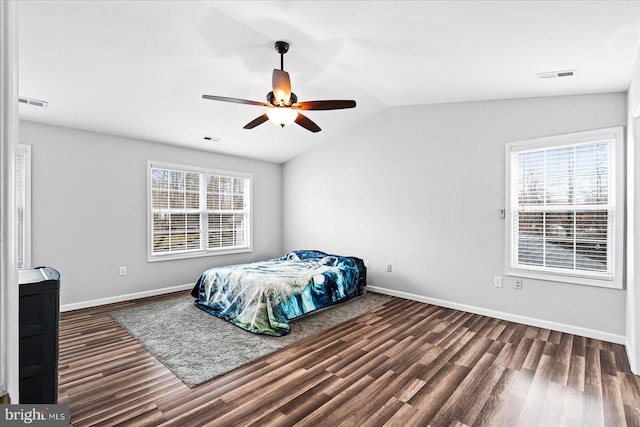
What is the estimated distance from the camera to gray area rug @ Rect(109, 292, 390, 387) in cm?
268

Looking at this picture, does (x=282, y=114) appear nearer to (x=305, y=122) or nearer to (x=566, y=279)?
(x=305, y=122)

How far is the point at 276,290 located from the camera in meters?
3.53

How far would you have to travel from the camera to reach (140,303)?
4406 mm

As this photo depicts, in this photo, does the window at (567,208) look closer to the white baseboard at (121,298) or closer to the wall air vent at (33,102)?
the white baseboard at (121,298)

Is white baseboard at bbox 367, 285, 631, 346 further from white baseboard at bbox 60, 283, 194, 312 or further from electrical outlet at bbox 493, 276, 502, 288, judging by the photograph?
white baseboard at bbox 60, 283, 194, 312

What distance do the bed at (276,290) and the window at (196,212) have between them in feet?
3.83

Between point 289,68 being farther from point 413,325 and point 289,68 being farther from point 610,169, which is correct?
point 610,169

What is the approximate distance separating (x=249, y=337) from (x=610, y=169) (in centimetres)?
409

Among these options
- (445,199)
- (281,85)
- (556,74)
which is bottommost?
(445,199)

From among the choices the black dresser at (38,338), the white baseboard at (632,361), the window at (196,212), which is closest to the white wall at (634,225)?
the white baseboard at (632,361)

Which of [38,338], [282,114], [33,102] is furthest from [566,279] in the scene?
[33,102]

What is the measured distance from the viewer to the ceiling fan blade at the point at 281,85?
8.73 feet

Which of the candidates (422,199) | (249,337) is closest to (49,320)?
(249,337)

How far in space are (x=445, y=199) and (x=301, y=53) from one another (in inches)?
106
